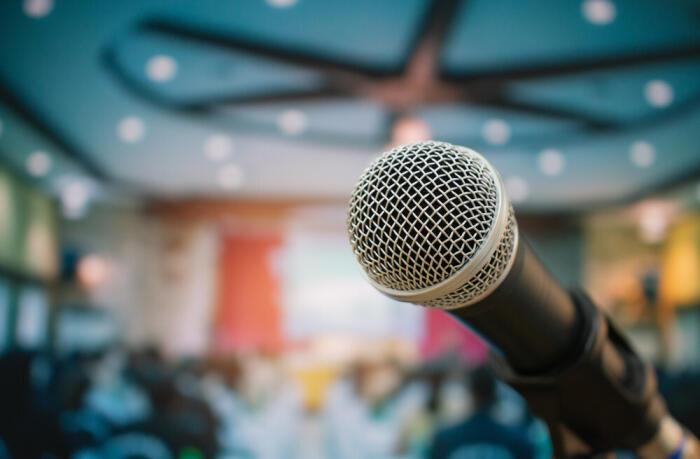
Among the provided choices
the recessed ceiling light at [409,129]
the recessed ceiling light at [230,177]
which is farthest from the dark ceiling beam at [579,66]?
the recessed ceiling light at [230,177]

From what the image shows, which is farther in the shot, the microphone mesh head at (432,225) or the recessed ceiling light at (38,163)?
the recessed ceiling light at (38,163)

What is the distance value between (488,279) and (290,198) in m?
12.6

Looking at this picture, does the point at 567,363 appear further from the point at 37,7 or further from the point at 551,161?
the point at 551,161

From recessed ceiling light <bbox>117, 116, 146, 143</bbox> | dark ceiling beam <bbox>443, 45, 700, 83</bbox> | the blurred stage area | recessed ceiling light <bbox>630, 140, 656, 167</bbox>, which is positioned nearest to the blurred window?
the blurred stage area

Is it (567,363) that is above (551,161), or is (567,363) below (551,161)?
above

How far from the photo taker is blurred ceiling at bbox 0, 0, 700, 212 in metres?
5.53

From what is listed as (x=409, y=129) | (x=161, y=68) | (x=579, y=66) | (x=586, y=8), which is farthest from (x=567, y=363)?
(x=161, y=68)

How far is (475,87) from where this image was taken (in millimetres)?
6863

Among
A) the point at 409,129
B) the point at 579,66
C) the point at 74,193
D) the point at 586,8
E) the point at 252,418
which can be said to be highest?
the point at 586,8

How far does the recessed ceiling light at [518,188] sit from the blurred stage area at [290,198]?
23 centimetres

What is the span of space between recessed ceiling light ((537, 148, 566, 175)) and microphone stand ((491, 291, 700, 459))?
30.1 ft

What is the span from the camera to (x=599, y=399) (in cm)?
77

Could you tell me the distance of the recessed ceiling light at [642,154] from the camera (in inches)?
353

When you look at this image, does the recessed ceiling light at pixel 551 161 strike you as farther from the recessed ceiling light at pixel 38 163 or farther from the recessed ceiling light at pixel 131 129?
the recessed ceiling light at pixel 38 163
